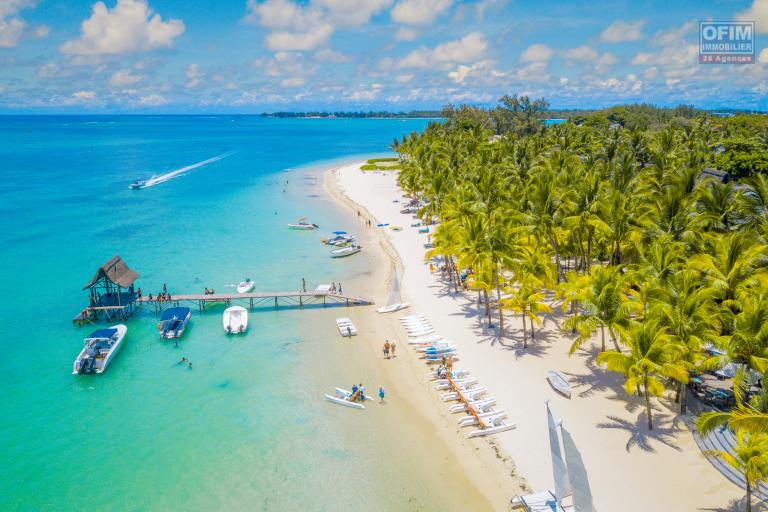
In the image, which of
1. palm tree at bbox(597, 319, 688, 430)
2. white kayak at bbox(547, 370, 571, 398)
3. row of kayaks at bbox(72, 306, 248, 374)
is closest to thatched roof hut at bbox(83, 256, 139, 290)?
row of kayaks at bbox(72, 306, 248, 374)

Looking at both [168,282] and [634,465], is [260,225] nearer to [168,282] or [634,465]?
[168,282]

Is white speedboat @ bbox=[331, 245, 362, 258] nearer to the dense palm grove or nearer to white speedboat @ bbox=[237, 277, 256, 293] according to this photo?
the dense palm grove

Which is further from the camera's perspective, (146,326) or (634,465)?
(146,326)

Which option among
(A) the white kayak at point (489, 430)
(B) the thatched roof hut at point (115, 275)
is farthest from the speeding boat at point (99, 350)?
(A) the white kayak at point (489, 430)

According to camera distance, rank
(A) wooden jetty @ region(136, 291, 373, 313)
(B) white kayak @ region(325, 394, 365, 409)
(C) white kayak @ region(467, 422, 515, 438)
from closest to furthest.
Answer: (C) white kayak @ region(467, 422, 515, 438)
(B) white kayak @ region(325, 394, 365, 409)
(A) wooden jetty @ region(136, 291, 373, 313)

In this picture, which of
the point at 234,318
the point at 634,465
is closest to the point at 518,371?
the point at 634,465

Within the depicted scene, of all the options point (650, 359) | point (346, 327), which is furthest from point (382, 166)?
point (650, 359)

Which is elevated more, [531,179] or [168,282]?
[531,179]

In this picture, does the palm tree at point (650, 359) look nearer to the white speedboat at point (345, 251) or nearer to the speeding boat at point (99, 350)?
the speeding boat at point (99, 350)
